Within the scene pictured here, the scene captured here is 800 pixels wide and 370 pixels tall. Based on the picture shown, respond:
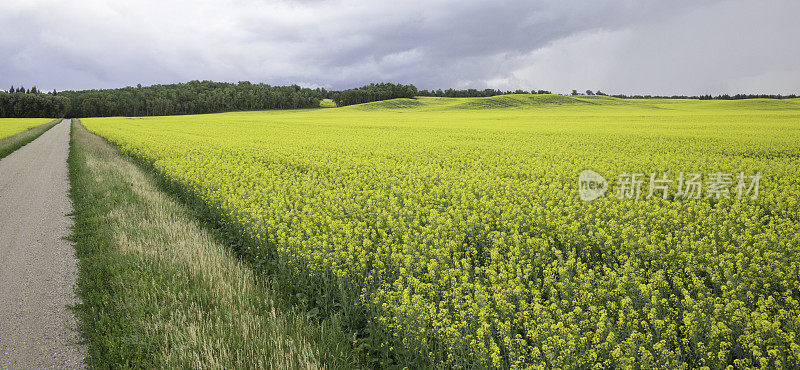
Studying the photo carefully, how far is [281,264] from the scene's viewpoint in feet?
18.9

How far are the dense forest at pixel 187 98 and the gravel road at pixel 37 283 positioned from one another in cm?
9952

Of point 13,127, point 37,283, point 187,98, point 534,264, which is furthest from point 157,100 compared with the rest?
point 534,264

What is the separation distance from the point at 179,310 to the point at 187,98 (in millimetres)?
113129

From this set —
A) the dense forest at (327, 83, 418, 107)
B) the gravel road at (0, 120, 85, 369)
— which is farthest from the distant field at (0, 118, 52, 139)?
the dense forest at (327, 83, 418, 107)

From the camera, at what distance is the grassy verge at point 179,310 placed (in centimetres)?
362

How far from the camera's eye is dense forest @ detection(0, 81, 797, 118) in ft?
293

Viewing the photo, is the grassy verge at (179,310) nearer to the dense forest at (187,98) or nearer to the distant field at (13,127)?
the distant field at (13,127)

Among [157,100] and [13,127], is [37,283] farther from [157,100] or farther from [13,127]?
[157,100]

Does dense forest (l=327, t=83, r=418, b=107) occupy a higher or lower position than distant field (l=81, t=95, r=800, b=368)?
higher

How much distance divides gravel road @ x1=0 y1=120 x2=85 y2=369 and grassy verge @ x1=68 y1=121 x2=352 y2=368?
17cm

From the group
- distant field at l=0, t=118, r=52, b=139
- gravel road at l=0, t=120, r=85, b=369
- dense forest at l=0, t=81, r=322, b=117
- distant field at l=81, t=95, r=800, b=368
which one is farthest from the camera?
dense forest at l=0, t=81, r=322, b=117

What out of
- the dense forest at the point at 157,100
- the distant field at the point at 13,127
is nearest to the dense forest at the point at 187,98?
the dense forest at the point at 157,100

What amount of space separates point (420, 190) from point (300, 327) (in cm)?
522

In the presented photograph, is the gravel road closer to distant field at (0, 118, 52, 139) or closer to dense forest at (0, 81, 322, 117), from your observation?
distant field at (0, 118, 52, 139)
